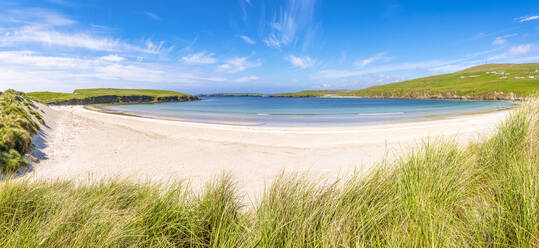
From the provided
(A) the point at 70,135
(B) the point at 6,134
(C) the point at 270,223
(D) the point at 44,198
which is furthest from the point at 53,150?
(C) the point at 270,223

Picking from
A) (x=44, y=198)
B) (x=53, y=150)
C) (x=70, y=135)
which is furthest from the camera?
(x=70, y=135)

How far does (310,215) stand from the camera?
1.81 metres

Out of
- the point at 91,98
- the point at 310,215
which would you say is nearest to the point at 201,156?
the point at 310,215

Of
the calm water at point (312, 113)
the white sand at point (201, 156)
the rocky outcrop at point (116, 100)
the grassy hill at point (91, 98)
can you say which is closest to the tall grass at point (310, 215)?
the white sand at point (201, 156)

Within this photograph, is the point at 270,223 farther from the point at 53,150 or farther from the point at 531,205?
the point at 53,150

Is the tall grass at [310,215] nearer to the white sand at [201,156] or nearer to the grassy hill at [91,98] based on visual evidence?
the white sand at [201,156]

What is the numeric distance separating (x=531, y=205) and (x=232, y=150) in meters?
9.21

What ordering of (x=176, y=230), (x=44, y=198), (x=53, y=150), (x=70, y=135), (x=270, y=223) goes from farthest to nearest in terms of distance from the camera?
(x=70, y=135) → (x=53, y=150) → (x=44, y=198) → (x=176, y=230) → (x=270, y=223)

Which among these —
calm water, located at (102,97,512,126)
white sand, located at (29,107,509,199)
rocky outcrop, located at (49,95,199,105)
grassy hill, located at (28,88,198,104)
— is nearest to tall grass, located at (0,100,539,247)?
white sand, located at (29,107,509,199)

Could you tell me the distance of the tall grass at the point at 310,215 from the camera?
1.58m

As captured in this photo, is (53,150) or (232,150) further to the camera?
(232,150)

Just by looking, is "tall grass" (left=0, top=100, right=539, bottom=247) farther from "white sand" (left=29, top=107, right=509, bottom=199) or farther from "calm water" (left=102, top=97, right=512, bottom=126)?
"calm water" (left=102, top=97, right=512, bottom=126)

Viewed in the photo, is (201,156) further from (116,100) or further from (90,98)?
(116,100)

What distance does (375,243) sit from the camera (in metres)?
1.58
